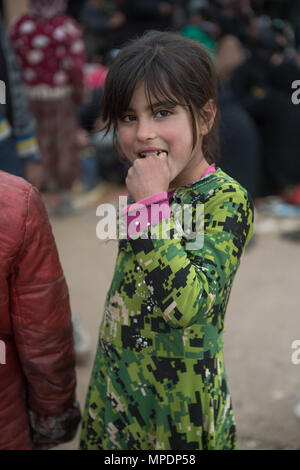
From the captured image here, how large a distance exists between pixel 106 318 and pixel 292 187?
4246 millimetres

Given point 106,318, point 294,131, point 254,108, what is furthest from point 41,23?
point 106,318

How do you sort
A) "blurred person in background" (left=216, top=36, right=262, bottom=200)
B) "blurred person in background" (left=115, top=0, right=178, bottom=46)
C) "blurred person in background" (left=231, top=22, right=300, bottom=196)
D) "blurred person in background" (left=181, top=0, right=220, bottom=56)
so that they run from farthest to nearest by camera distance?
"blurred person in background" (left=115, top=0, right=178, bottom=46) < "blurred person in background" (left=181, top=0, right=220, bottom=56) < "blurred person in background" (left=231, top=22, right=300, bottom=196) < "blurred person in background" (left=216, top=36, right=262, bottom=200)

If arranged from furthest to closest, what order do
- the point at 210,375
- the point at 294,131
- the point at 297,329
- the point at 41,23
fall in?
1. the point at 294,131
2. the point at 41,23
3. the point at 297,329
4. the point at 210,375

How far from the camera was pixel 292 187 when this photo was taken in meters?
5.36

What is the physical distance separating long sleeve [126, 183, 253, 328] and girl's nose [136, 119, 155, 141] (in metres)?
0.20

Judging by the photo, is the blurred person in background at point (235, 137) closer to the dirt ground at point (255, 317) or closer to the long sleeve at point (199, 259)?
the dirt ground at point (255, 317)

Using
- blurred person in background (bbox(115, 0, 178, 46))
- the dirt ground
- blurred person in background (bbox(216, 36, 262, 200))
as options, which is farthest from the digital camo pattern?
blurred person in background (bbox(115, 0, 178, 46))

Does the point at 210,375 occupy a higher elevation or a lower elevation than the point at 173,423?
higher

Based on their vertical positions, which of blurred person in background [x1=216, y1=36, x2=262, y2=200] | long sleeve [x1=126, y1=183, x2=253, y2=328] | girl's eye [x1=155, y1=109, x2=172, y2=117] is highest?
girl's eye [x1=155, y1=109, x2=172, y2=117]

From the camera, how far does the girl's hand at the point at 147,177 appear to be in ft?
3.83

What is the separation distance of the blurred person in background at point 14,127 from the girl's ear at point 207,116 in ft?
3.72

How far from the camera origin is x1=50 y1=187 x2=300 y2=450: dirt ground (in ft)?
8.00

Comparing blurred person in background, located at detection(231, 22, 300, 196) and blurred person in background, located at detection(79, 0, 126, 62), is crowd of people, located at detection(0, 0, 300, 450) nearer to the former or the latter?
blurred person in background, located at detection(231, 22, 300, 196)

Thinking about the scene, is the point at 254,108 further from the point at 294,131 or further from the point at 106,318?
the point at 106,318
